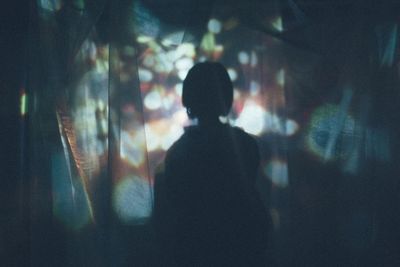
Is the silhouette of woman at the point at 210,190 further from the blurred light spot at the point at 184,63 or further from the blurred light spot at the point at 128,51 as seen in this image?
the blurred light spot at the point at 128,51

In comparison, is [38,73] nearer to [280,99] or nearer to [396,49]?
[280,99]

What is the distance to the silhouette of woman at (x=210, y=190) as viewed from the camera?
3.61 ft

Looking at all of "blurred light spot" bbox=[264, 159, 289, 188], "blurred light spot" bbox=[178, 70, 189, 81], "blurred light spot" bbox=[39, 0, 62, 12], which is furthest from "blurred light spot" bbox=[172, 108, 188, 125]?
"blurred light spot" bbox=[39, 0, 62, 12]

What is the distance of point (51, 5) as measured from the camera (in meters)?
1.15

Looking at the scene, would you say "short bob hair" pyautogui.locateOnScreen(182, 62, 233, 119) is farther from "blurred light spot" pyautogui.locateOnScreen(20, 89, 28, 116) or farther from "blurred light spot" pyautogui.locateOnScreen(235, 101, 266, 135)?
"blurred light spot" pyautogui.locateOnScreen(20, 89, 28, 116)

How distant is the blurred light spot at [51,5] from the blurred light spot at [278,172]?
943 millimetres

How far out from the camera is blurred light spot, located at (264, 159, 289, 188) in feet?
3.65

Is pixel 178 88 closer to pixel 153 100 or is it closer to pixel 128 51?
pixel 153 100

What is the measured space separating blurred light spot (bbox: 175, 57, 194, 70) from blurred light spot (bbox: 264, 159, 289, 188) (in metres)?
0.44

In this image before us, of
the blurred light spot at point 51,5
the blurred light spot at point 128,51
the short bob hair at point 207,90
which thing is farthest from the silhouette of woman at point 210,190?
the blurred light spot at point 51,5

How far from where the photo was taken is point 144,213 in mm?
1101

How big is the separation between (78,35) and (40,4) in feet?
0.58

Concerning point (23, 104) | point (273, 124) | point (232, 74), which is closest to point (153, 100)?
point (232, 74)

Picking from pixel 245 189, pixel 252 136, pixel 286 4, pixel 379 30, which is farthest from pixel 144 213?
pixel 379 30
